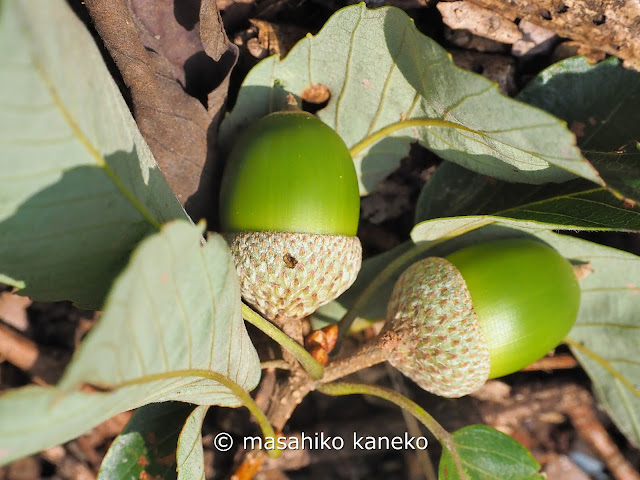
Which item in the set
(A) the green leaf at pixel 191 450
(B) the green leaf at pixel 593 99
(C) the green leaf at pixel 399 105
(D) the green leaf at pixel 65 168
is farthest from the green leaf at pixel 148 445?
(B) the green leaf at pixel 593 99

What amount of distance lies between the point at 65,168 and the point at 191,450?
79 centimetres

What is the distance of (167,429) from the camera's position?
154 cm

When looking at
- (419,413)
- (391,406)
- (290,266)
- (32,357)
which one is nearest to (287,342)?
(290,266)

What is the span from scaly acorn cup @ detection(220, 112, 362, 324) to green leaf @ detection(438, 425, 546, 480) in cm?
60

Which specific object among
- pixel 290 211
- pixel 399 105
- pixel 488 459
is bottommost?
pixel 488 459

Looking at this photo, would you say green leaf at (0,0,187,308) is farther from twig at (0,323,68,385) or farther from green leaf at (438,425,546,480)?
green leaf at (438,425,546,480)

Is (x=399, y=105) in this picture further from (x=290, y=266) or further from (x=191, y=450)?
(x=191, y=450)

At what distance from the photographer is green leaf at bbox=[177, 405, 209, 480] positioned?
128 cm

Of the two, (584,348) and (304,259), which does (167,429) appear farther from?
(584,348)

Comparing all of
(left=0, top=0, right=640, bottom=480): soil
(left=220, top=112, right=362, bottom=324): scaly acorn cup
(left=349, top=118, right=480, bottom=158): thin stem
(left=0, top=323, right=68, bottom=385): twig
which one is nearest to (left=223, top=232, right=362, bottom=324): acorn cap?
(left=220, top=112, right=362, bottom=324): scaly acorn cup

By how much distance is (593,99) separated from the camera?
1.48 meters

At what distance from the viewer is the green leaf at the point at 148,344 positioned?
2.14 ft

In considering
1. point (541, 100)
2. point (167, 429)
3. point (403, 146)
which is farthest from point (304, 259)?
point (541, 100)

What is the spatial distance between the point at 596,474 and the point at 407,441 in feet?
2.86
